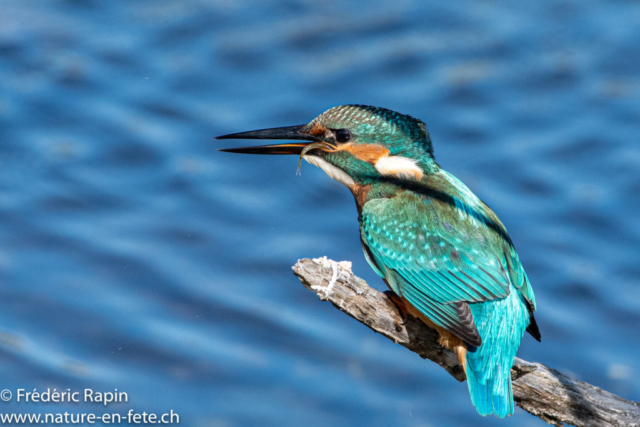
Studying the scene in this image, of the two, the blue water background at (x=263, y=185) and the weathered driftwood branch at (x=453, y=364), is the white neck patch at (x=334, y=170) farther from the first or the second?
the blue water background at (x=263, y=185)

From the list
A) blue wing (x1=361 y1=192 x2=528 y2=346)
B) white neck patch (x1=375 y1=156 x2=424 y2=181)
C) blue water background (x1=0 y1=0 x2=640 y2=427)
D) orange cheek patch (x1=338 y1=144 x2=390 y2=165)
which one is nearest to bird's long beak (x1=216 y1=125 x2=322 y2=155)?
orange cheek patch (x1=338 y1=144 x2=390 y2=165)

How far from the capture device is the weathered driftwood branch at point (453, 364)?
3.40m

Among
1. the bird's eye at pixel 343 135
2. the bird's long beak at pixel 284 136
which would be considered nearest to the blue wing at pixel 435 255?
the bird's eye at pixel 343 135

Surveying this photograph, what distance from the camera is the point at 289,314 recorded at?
19.0 feet

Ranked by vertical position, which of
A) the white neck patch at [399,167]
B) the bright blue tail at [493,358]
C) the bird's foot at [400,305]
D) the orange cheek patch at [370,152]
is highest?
the orange cheek patch at [370,152]

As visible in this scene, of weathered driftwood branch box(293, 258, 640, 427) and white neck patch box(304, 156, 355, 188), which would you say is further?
white neck patch box(304, 156, 355, 188)

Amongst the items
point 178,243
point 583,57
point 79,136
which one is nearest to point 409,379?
point 178,243

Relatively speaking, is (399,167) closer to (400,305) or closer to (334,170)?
(334,170)

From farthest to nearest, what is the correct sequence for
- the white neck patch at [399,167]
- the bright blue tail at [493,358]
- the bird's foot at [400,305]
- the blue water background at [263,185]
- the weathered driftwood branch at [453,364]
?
the blue water background at [263,185] → the white neck patch at [399,167] → the bird's foot at [400,305] → the bright blue tail at [493,358] → the weathered driftwood branch at [453,364]

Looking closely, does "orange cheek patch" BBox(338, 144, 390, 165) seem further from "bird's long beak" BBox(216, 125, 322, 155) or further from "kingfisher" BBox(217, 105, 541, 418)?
"bird's long beak" BBox(216, 125, 322, 155)

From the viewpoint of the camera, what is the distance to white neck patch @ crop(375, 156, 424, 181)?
4074 millimetres

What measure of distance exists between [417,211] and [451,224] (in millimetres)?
162

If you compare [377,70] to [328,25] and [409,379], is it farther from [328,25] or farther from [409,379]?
[409,379]

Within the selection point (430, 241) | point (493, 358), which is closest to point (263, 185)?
point (430, 241)
